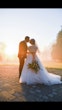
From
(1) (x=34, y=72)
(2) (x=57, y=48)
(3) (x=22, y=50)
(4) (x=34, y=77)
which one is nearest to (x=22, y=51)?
(3) (x=22, y=50)

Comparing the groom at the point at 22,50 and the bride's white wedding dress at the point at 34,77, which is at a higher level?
the groom at the point at 22,50

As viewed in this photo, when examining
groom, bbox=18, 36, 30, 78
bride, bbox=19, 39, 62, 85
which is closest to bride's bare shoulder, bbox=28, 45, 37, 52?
A: bride, bbox=19, 39, 62, 85

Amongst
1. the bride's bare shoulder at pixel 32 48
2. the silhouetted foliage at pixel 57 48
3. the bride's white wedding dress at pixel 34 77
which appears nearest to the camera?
the bride's white wedding dress at pixel 34 77

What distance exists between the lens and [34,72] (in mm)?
7773

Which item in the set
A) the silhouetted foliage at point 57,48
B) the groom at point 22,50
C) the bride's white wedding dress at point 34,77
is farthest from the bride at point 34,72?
the silhouetted foliage at point 57,48

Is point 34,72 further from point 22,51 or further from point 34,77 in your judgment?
point 22,51

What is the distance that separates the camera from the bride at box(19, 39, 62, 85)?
25.4 feet

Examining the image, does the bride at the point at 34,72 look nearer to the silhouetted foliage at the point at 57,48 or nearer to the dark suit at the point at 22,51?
the dark suit at the point at 22,51

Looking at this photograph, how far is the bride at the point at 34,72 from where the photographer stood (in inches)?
305

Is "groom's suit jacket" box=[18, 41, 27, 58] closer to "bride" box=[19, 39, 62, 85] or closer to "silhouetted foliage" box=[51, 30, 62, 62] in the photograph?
"bride" box=[19, 39, 62, 85]

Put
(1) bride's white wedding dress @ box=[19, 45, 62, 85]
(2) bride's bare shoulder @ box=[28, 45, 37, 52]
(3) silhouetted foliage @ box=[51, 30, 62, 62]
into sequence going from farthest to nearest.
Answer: (3) silhouetted foliage @ box=[51, 30, 62, 62] → (2) bride's bare shoulder @ box=[28, 45, 37, 52] → (1) bride's white wedding dress @ box=[19, 45, 62, 85]

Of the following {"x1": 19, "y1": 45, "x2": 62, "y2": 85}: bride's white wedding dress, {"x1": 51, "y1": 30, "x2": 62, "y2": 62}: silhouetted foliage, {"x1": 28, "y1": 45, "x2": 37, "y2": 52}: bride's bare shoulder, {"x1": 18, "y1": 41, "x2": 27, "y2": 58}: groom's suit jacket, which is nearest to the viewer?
{"x1": 19, "y1": 45, "x2": 62, "y2": 85}: bride's white wedding dress

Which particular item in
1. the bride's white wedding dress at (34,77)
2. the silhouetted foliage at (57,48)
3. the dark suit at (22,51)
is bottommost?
the silhouetted foliage at (57,48)

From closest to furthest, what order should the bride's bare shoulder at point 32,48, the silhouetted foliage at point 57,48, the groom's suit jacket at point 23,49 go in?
the bride's bare shoulder at point 32,48
the groom's suit jacket at point 23,49
the silhouetted foliage at point 57,48
